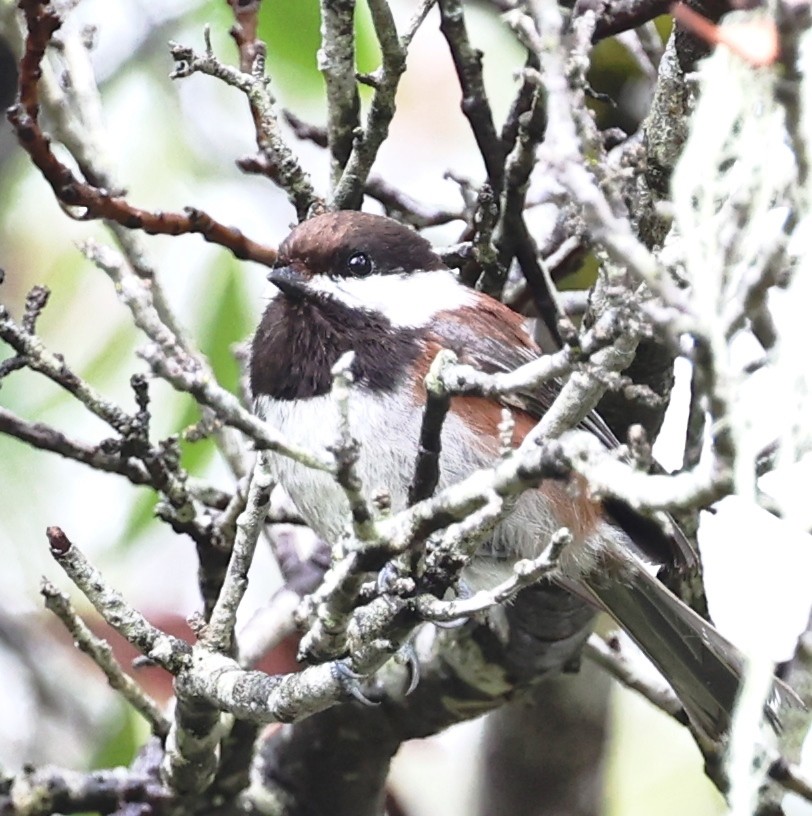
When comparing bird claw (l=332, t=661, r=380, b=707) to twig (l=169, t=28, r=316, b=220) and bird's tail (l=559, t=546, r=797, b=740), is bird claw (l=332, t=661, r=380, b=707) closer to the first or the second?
bird's tail (l=559, t=546, r=797, b=740)

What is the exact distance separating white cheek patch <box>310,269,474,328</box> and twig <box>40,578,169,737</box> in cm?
58

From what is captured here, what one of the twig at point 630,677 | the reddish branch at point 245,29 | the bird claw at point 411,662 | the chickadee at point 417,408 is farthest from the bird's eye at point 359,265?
the twig at point 630,677

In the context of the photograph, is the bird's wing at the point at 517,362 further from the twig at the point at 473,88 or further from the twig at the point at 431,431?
the twig at the point at 431,431

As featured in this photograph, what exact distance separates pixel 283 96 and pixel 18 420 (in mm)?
1277

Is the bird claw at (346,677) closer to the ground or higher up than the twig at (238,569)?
closer to the ground

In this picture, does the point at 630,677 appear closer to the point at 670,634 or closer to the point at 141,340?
the point at 670,634

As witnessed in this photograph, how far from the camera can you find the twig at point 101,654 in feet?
4.89

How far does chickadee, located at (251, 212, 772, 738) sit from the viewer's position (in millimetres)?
1677

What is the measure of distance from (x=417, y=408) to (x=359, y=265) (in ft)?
0.97

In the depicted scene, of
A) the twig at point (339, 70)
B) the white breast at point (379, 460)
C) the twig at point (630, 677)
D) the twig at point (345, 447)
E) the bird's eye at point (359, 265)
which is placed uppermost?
the twig at point (339, 70)

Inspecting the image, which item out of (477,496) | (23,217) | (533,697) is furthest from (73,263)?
(477,496)

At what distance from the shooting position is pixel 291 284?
175cm

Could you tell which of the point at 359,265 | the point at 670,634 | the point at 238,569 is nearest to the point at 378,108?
the point at 359,265

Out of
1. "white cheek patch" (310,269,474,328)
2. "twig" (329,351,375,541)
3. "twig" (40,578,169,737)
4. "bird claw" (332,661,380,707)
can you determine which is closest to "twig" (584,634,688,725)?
"white cheek patch" (310,269,474,328)
